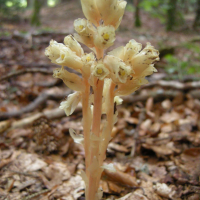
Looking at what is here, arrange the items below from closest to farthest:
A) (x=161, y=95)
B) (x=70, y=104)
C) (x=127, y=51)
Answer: (x=127, y=51) < (x=70, y=104) < (x=161, y=95)

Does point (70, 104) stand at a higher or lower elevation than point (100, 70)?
lower

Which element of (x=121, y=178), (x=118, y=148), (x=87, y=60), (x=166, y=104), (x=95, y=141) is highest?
(x=166, y=104)

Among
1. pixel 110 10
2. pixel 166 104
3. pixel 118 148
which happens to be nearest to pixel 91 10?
pixel 110 10

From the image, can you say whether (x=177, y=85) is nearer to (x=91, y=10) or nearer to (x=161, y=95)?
(x=161, y=95)

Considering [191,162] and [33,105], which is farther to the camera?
[33,105]

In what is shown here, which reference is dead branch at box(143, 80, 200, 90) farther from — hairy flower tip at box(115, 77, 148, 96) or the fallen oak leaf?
hairy flower tip at box(115, 77, 148, 96)

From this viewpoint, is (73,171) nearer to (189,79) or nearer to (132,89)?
(132,89)

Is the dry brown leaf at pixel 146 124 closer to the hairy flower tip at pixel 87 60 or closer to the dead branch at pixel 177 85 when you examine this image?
the dead branch at pixel 177 85

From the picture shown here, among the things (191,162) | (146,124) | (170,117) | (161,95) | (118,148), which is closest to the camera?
(191,162)
